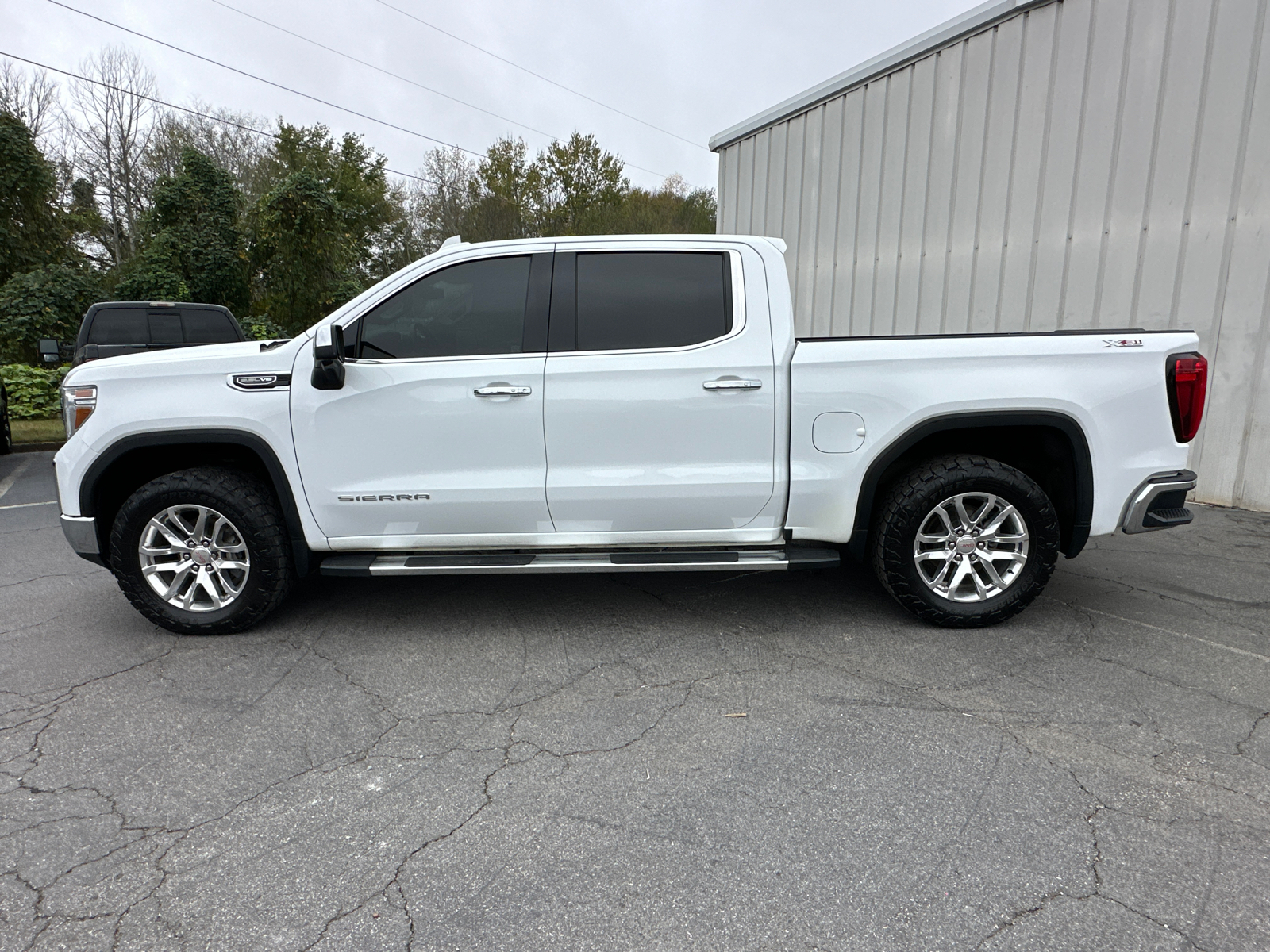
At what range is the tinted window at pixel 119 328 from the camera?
9.38 meters

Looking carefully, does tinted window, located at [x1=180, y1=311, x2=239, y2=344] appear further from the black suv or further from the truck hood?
the truck hood

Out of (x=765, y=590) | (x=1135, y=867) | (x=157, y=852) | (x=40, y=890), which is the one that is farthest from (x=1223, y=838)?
(x=40, y=890)

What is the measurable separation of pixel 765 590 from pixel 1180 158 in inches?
224

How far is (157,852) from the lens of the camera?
2439mm

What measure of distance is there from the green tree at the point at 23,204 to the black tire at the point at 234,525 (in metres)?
20.1

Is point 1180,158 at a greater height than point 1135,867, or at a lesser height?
greater

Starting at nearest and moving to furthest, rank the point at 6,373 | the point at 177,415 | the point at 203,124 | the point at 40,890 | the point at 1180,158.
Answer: the point at 40,890 → the point at 177,415 → the point at 1180,158 → the point at 6,373 → the point at 203,124

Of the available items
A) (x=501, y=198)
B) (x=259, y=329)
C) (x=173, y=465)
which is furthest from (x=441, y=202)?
(x=173, y=465)

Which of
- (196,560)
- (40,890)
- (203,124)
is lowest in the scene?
(40,890)

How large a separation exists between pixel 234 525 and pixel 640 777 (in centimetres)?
256

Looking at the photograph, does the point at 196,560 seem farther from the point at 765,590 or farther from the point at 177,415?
the point at 765,590

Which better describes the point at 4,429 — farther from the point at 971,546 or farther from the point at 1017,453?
the point at 1017,453

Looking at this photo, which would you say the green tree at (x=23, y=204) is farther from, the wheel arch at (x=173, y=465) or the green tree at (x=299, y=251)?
the wheel arch at (x=173, y=465)

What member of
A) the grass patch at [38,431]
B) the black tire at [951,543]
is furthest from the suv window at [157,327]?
the black tire at [951,543]
